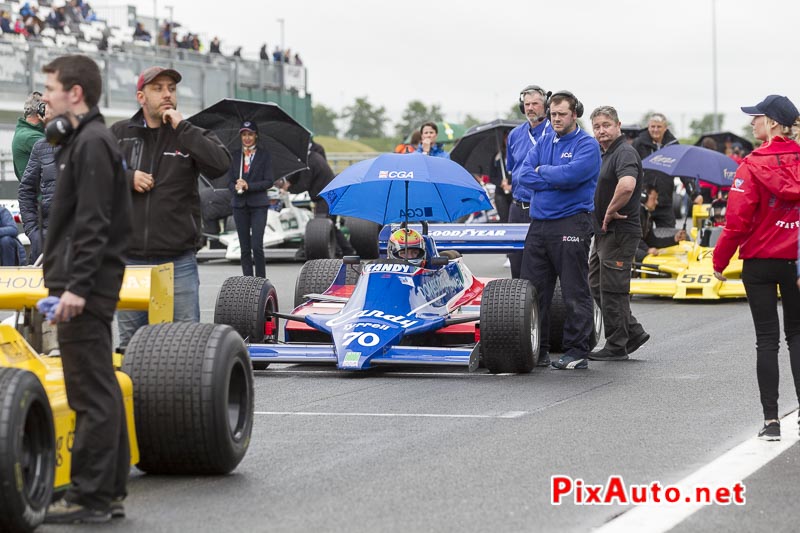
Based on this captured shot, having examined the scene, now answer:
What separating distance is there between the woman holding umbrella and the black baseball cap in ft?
27.9

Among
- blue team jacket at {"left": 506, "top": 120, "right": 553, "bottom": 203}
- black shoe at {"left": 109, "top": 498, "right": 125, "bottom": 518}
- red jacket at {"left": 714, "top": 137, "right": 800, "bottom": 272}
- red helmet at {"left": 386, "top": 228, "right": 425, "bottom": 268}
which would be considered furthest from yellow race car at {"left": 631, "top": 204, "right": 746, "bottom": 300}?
black shoe at {"left": 109, "top": 498, "right": 125, "bottom": 518}

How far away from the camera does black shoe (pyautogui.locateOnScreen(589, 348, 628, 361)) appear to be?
11.5 meters

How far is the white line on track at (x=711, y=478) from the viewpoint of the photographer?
5809 mm

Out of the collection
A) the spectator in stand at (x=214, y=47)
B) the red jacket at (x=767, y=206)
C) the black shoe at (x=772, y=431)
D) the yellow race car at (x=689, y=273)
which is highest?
the spectator in stand at (x=214, y=47)

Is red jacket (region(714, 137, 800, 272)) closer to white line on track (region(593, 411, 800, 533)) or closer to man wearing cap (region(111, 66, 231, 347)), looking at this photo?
white line on track (region(593, 411, 800, 533))

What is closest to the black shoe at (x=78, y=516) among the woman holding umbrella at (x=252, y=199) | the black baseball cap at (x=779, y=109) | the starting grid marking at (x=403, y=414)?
the starting grid marking at (x=403, y=414)

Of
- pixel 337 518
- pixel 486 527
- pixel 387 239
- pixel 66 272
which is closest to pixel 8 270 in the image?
pixel 66 272

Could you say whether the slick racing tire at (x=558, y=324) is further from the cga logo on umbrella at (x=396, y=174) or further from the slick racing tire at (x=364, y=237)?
the slick racing tire at (x=364, y=237)

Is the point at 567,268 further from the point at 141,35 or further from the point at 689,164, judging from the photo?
the point at 141,35

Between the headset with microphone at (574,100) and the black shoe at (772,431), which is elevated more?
the headset with microphone at (574,100)

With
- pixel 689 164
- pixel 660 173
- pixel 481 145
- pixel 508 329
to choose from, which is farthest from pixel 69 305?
pixel 481 145

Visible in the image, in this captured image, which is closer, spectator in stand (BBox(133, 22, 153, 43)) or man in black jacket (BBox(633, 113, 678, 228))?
man in black jacket (BBox(633, 113, 678, 228))

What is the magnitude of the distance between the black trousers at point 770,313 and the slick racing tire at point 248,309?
4304 mm

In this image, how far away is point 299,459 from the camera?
721 cm
